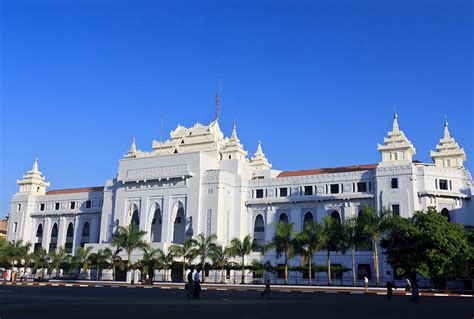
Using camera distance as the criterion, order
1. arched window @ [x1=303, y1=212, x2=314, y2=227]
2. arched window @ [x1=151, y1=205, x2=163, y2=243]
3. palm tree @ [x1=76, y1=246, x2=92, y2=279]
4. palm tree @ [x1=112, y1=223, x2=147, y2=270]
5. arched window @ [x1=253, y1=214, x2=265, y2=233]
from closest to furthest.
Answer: palm tree @ [x1=112, y1=223, x2=147, y2=270]
palm tree @ [x1=76, y1=246, x2=92, y2=279]
arched window @ [x1=303, y1=212, x2=314, y2=227]
arched window @ [x1=253, y1=214, x2=265, y2=233]
arched window @ [x1=151, y1=205, x2=163, y2=243]

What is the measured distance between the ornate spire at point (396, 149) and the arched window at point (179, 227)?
26658 millimetres

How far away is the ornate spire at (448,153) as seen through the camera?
2707 inches

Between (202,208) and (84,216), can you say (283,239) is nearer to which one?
(202,208)

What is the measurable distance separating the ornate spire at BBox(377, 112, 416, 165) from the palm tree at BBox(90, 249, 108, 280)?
3448 centimetres

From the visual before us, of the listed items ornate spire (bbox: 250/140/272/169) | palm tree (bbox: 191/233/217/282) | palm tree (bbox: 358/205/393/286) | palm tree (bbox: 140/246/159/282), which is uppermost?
ornate spire (bbox: 250/140/272/169)

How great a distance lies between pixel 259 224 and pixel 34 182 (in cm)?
4190

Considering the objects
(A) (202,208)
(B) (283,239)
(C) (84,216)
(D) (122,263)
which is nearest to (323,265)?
(B) (283,239)

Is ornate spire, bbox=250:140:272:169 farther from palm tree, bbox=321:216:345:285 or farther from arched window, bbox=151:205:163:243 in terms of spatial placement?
palm tree, bbox=321:216:345:285

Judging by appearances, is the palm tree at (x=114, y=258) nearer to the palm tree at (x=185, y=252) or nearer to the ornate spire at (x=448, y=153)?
→ the palm tree at (x=185, y=252)

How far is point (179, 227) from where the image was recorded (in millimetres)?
70438

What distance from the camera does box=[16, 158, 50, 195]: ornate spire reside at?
87.2 m

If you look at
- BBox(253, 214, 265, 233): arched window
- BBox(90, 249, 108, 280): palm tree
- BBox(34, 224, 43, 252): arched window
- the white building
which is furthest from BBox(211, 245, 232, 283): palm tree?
BBox(34, 224, 43, 252): arched window

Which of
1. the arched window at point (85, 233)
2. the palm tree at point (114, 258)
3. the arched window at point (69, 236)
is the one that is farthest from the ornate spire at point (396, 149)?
the arched window at point (69, 236)

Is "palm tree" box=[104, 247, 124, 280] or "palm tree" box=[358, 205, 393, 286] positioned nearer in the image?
"palm tree" box=[358, 205, 393, 286]
